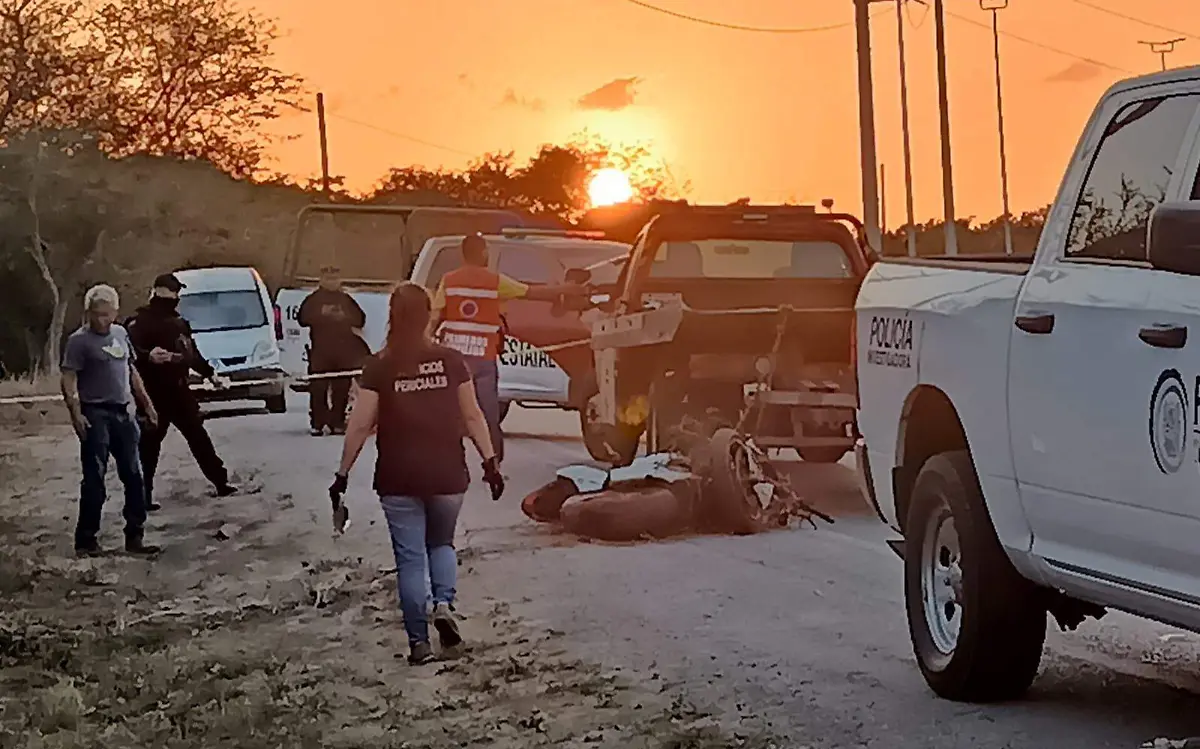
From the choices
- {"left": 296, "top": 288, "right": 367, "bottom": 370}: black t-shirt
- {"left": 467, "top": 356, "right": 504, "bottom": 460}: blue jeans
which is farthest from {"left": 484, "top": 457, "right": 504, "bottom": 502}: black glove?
{"left": 296, "top": 288, "right": 367, "bottom": 370}: black t-shirt

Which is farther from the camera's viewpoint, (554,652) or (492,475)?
(492,475)

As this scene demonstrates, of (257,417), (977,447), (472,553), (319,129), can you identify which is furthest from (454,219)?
(319,129)

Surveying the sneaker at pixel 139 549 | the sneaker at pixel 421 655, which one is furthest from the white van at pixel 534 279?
the sneaker at pixel 421 655

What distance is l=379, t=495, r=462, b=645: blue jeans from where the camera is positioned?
8891 millimetres

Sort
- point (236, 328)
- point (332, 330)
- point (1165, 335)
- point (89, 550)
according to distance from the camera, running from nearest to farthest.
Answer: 1. point (1165, 335)
2. point (89, 550)
3. point (332, 330)
4. point (236, 328)

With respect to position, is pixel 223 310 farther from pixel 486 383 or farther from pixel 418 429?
pixel 418 429

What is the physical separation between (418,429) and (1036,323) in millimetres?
3276

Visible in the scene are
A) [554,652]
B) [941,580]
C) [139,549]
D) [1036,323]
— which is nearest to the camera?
[1036,323]

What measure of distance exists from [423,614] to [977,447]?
292cm

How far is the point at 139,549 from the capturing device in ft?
43.0

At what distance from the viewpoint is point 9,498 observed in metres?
16.9

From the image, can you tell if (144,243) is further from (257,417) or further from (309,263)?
(257,417)

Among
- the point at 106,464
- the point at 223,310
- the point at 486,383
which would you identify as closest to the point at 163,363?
the point at 106,464

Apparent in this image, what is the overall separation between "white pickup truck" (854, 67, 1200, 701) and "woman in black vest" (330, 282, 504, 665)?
2.01 m
